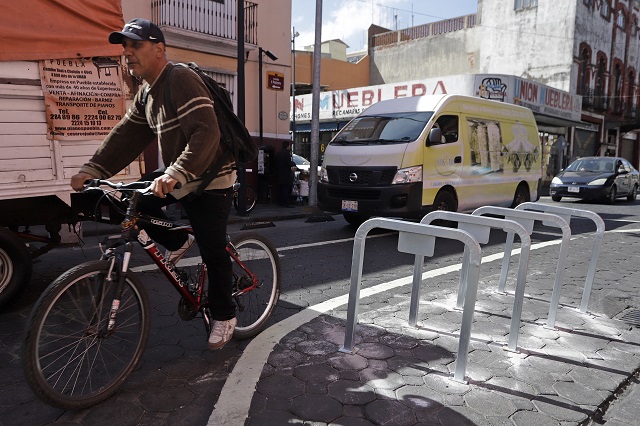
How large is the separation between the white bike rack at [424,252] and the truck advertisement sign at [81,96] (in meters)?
2.80

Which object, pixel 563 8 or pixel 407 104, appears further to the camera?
pixel 563 8

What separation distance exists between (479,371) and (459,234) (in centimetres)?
90

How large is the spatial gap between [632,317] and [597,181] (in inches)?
490

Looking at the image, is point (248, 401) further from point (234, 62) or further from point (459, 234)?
point (234, 62)

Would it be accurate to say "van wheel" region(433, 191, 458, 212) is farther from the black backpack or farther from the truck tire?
the truck tire

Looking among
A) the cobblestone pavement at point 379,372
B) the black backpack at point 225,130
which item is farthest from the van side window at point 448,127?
the black backpack at point 225,130

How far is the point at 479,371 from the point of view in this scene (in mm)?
3070

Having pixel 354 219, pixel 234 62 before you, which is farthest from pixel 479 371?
pixel 234 62

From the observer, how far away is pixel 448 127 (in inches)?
335

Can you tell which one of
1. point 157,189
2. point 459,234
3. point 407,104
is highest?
point 407,104

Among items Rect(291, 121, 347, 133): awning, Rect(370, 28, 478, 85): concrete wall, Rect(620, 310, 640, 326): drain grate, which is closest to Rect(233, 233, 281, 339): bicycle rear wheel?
Rect(620, 310, 640, 326): drain grate

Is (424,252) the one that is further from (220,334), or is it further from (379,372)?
(220,334)

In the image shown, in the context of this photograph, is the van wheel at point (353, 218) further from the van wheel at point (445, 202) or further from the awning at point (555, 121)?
the awning at point (555, 121)

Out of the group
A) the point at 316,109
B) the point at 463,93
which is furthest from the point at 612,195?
the point at 316,109
